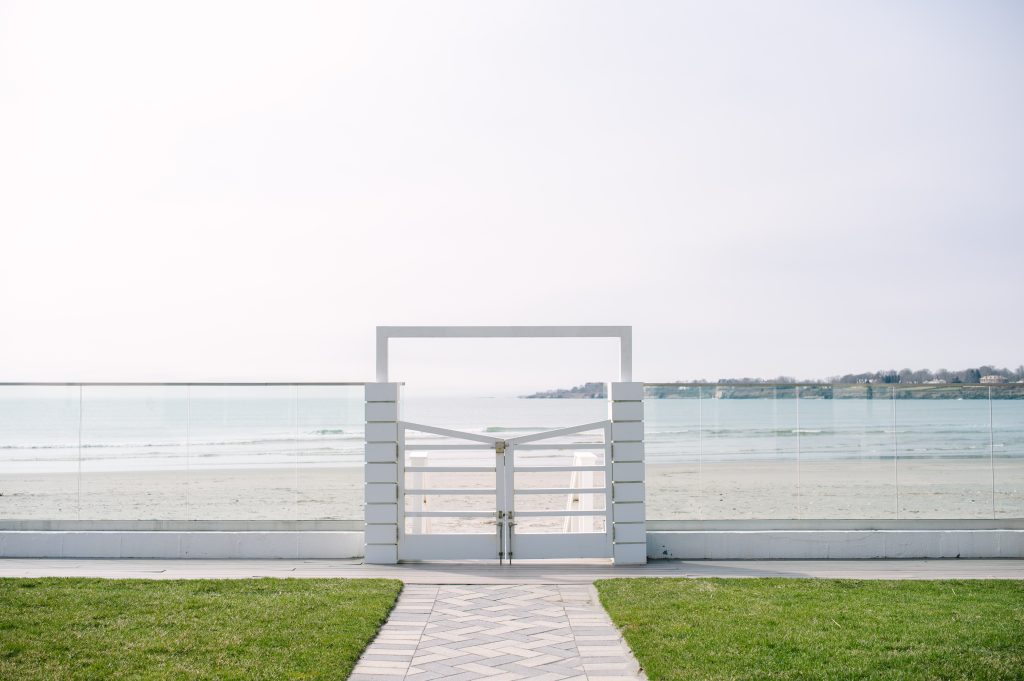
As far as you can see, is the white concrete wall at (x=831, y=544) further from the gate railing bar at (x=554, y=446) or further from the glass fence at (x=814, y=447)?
the gate railing bar at (x=554, y=446)

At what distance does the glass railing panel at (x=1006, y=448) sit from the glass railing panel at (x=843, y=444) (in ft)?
3.65

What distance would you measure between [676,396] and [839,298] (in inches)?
868

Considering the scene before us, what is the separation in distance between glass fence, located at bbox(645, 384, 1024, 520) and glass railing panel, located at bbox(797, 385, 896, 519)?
1 cm

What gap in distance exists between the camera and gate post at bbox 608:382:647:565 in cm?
902

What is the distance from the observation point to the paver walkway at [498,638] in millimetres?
5281

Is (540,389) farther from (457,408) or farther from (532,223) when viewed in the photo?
(532,223)

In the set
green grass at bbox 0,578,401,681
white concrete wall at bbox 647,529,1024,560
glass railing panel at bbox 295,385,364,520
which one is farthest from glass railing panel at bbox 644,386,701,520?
green grass at bbox 0,578,401,681

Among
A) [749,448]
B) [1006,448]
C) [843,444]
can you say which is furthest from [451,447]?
[1006,448]

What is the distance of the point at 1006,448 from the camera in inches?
452

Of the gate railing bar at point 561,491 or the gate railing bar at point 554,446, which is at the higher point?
the gate railing bar at point 554,446

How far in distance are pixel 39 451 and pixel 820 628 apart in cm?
864

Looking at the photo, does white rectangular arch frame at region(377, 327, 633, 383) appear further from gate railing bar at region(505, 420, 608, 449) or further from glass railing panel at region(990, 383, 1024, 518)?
glass railing panel at region(990, 383, 1024, 518)

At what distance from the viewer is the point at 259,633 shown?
5984 millimetres

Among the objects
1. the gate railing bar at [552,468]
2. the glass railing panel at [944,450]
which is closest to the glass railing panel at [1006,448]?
the glass railing panel at [944,450]
